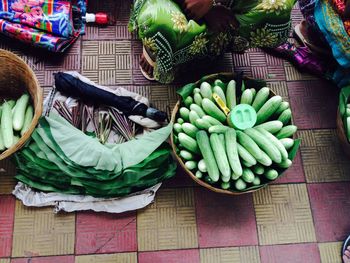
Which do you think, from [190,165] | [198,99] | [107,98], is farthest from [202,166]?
[107,98]

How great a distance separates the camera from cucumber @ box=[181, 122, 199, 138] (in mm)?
2281

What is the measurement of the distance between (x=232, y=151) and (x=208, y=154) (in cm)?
12

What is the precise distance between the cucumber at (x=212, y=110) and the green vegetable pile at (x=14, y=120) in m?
1.00

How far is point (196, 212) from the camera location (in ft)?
8.29

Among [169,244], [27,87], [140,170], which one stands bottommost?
[169,244]

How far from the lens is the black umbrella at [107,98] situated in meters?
2.55

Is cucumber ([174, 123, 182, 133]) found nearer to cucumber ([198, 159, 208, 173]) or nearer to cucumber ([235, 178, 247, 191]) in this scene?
cucumber ([198, 159, 208, 173])

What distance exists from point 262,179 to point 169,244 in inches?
26.3

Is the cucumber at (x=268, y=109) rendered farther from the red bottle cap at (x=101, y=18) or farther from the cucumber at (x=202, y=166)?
the red bottle cap at (x=101, y=18)

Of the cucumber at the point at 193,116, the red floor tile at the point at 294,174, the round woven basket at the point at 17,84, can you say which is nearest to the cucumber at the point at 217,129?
the cucumber at the point at 193,116

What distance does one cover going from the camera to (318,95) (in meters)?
2.88

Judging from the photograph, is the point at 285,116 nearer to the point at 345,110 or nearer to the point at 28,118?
the point at 345,110

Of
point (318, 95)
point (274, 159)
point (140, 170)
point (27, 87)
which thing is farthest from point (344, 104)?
point (27, 87)

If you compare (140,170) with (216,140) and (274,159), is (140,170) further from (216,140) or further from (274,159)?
A: (274,159)
